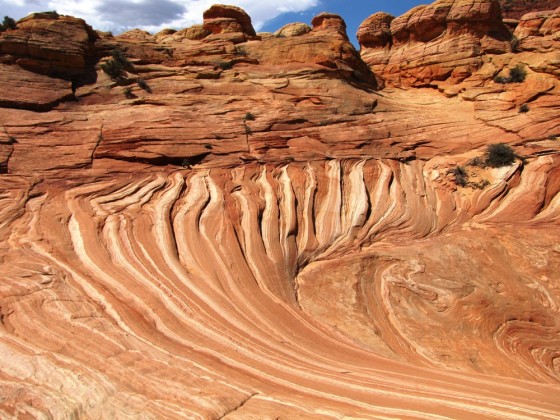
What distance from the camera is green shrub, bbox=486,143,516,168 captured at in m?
13.8

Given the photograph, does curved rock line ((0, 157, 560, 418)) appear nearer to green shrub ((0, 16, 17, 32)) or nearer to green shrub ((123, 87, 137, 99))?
green shrub ((123, 87, 137, 99))

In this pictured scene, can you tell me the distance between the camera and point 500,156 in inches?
547

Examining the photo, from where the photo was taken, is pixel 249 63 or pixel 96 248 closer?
pixel 96 248

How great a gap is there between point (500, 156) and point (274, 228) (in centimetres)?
867

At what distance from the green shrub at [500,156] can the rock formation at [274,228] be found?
0.78ft

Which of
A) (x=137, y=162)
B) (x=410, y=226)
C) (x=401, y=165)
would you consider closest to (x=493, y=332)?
(x=410, y=226)

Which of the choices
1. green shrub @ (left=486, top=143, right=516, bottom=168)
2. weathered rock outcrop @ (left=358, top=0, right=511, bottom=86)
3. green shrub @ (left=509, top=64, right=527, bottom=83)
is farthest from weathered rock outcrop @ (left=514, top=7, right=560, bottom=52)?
green shrub @ (left=486, top=143, right=516, bottom=168)

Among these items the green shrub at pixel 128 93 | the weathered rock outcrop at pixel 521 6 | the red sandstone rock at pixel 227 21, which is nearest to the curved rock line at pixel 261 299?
the green shrub at pixel 128 93

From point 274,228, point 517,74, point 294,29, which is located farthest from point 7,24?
point 517,74

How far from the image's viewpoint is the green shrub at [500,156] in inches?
543

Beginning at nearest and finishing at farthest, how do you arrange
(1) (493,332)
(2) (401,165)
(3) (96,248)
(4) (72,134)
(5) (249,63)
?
(3) (96,248)
(1) (493,332)
(4) (72,134)
(2) (401,165)
(5) (249,63)

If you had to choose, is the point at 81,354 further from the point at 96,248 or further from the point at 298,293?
the point at 298,293

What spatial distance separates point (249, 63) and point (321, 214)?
9.59m

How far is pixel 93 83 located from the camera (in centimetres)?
1537
